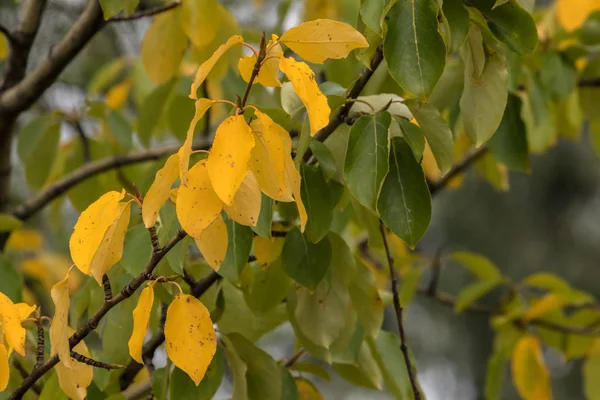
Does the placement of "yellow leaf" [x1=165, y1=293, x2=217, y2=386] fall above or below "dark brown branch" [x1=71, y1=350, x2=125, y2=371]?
above

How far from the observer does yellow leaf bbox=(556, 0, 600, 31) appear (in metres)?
1.17

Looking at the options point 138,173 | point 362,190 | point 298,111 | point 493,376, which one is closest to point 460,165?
point 493,376

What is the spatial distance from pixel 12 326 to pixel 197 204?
157mm

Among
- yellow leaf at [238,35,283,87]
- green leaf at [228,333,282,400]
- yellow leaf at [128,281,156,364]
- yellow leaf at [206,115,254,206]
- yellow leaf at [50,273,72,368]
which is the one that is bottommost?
green leaf at [228,333,282,400]

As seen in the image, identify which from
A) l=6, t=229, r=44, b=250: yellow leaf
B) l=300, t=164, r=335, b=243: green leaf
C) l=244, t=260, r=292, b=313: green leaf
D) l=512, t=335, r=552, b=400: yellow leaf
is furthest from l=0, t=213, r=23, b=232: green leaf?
l=6, t=229, r=44, b=250: yellow leaf

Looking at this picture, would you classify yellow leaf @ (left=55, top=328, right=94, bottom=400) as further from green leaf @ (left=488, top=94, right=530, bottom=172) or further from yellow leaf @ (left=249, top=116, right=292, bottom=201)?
green leaf @ (left=488, top=94, right=530, bottom=172)

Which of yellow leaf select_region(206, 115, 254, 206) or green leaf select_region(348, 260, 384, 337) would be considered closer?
yellow leaf select_region(206, 115, 254, 206)

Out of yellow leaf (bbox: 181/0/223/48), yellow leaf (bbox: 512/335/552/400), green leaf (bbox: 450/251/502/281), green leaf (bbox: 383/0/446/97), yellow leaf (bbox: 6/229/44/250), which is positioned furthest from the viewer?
yellow leaf (bbox: 6/229/44/250)

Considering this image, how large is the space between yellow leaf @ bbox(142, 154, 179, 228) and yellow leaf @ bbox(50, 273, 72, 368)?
0.24ft

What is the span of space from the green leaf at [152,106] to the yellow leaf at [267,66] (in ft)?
2.21

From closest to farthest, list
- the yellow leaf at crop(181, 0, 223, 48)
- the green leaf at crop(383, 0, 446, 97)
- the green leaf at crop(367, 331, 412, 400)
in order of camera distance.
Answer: the green leaf at crop(383, 0, 446, 97), the green leaf at crop(367, 331, 412, 400), the yellow leaf at crop(181, 0, 223, 48)

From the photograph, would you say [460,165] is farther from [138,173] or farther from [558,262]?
[558,262]

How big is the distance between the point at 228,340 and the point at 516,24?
1.18ft

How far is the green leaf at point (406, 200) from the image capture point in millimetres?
593
